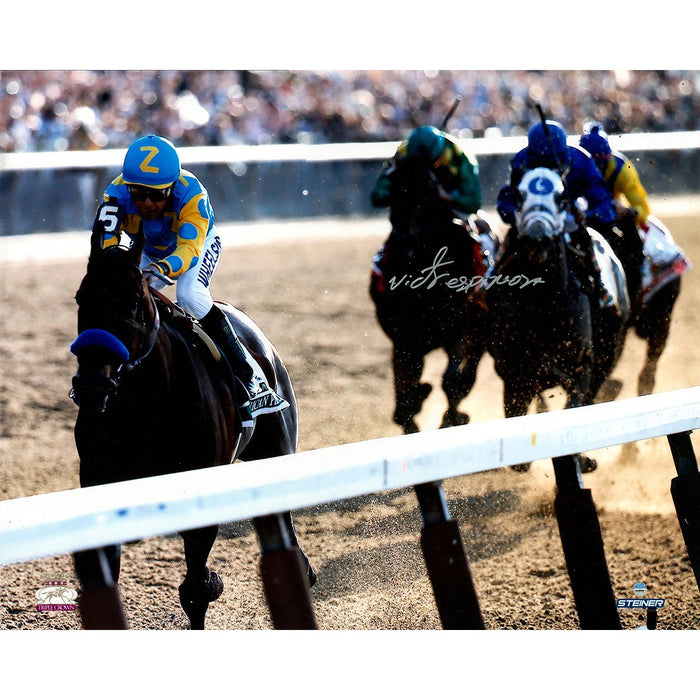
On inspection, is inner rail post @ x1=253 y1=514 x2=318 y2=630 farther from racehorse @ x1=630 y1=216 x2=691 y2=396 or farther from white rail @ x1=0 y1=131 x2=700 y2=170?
racehorse @ x1=630 y1=216 x2=691 y2=396

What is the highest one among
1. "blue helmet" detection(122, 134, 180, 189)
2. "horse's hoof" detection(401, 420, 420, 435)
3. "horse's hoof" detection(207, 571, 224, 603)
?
"blue helmet" detection(122, 134, 180, 189)

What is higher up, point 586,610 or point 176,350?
point 176,350

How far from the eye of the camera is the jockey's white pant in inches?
108

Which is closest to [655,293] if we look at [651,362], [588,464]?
[651,362]

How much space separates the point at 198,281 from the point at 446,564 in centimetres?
150

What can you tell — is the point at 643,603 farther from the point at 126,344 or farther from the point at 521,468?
the point at 126,344

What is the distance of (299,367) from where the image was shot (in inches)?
123

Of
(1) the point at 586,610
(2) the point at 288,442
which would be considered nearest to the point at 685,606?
(1) the point at 586,610

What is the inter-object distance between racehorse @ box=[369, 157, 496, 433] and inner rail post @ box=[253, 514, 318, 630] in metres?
1.60

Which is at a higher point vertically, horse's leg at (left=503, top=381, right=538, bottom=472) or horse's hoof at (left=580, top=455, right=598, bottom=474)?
horse's leg at (left=503, top=381, right=538, bottom=472)

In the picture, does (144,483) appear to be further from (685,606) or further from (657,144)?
(657,144)
